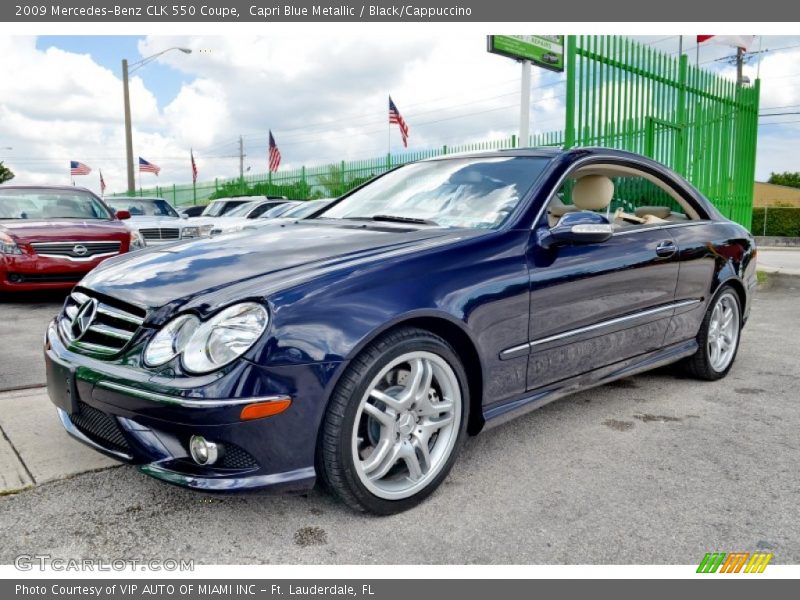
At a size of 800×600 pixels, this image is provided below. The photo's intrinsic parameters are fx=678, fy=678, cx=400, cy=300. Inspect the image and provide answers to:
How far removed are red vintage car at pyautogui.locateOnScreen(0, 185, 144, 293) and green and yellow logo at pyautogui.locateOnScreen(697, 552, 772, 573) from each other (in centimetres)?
685

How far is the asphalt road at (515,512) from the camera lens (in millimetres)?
2318

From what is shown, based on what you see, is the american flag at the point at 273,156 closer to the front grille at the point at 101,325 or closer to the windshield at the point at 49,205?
the windshield at the point at 49,205

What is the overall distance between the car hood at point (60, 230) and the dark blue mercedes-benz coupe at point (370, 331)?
477 centimetres

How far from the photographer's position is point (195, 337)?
2.30m

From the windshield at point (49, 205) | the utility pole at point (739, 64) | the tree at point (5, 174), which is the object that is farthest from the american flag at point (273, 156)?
the tree at point (5, 174)

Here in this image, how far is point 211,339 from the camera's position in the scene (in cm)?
229

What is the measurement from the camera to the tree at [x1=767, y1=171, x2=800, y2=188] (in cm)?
6062

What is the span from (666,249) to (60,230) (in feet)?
21.0

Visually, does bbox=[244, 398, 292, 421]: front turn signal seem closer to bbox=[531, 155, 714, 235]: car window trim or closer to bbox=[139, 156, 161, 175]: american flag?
bbox=[531, 155, 714, 235]: car window trim

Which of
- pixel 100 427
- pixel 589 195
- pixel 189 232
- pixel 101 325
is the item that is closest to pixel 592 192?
pixel 589 195

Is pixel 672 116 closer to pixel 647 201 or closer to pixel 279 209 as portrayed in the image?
pixel 647 201

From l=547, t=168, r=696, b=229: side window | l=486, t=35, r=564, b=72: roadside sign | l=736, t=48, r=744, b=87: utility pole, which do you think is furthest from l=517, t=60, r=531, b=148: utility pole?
l=736, t=48, r=744, b=87: utility pole

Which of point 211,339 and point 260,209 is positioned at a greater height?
point 260,209
